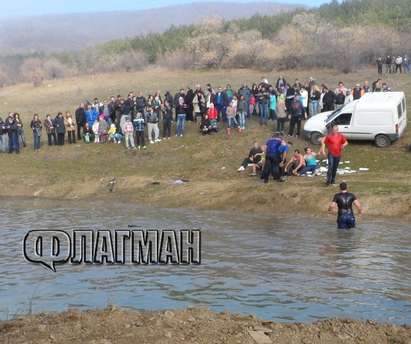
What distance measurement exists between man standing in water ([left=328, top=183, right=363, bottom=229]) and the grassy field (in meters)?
2.84

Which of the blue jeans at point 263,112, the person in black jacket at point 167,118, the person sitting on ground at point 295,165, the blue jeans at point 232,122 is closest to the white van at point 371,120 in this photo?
the blue jeans at point 263,112

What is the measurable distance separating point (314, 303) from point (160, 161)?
1719 centimetres

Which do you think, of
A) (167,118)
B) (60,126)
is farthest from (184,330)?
(60,126)

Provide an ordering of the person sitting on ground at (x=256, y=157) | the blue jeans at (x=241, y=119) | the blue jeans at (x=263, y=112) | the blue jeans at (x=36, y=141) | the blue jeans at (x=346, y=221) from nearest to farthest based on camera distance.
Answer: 1. the blue jeans at (x=346, y=221)
2. the person sitting on ground at (x=256, y=157)
3. the blue jeans at (x=241, y=119)
4. the blue jeans at (x=263, y=112)
5. the blue jeans at (x=36, y=141)

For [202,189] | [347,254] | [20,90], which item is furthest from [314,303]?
[20,90]

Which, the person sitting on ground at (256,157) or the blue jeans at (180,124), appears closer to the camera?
the person sitting on ground at (256,157)

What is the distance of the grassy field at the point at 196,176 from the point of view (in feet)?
66.2

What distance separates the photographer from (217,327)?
8312mm

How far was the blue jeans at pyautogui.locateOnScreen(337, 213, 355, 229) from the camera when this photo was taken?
1600 cm

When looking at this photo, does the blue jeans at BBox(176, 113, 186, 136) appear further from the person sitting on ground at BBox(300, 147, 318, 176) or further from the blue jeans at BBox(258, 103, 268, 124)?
the person sitting on ground at BBox(300, 147, 318, 176)

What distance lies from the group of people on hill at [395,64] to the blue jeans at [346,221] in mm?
32594

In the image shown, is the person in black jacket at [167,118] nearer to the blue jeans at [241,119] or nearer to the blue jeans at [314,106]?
the blue jeans at [241,119]

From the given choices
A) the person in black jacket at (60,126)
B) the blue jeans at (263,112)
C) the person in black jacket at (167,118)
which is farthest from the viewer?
the person in black jacket at (60,126)

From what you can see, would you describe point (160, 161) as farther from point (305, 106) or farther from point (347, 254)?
point (347, 254)
